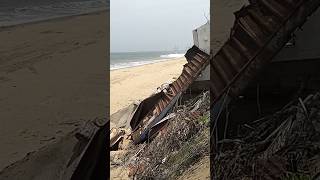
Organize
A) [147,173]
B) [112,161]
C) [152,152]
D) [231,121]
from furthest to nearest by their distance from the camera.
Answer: [112,161]
[152,152]
[147,173]
[231,121]

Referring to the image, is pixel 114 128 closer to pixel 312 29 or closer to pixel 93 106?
pixel 93 106

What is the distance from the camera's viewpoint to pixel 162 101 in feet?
17.0

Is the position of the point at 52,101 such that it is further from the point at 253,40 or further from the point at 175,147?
the point at 253,40

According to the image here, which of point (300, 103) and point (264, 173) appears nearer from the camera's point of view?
point (264, 173)

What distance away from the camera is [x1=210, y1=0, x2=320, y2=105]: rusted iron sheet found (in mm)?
2670

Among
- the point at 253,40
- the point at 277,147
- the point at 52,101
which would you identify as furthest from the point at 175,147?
the point at 277,147

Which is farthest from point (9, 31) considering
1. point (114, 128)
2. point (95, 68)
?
point (95, 68)

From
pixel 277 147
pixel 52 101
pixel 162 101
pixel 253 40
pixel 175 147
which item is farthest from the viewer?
pixel 162 101

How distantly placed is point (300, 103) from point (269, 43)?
0.42 metres

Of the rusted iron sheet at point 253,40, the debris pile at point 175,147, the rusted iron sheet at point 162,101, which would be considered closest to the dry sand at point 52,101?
the debris pile at point 175,147

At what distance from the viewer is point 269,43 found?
8.84ft

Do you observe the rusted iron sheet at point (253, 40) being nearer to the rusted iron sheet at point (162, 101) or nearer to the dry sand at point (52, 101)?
the dry sand at point (52, 101)

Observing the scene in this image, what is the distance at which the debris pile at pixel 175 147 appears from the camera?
337 cm

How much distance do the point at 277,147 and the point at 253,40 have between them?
85cm
